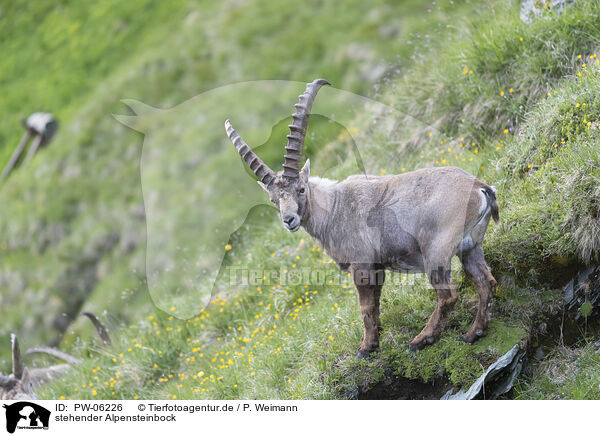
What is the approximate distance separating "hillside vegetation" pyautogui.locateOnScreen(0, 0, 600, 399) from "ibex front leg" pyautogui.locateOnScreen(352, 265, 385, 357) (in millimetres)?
193

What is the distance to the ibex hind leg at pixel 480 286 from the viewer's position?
24.1 feet

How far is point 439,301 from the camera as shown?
734 cm

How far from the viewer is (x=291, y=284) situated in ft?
38.2

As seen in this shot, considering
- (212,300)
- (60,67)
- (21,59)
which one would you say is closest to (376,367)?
(212,300)

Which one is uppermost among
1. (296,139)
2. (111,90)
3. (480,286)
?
(111,90)

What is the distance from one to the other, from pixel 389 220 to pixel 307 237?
16.9 ft

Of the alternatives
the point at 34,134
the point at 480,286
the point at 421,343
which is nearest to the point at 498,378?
the point at 421,343

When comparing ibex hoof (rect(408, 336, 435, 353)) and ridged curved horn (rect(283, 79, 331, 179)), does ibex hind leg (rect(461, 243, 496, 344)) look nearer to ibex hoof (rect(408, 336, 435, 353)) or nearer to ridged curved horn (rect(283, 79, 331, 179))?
ibex hoof (rect(408, 336, 435, 353))

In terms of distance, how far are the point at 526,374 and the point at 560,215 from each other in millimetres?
2257

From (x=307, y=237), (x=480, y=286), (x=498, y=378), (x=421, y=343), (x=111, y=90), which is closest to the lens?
(x=498, y=378)

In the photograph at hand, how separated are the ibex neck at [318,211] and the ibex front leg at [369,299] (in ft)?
2.13

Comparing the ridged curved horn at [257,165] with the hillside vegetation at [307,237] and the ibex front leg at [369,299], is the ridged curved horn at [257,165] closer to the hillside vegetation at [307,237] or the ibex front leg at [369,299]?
the ibex front leg at [369,299]

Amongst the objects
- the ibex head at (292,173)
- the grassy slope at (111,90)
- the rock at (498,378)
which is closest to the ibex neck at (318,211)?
the ibex head at (292,173)

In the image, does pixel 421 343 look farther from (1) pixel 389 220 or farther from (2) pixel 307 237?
(2) pixel 307 237
